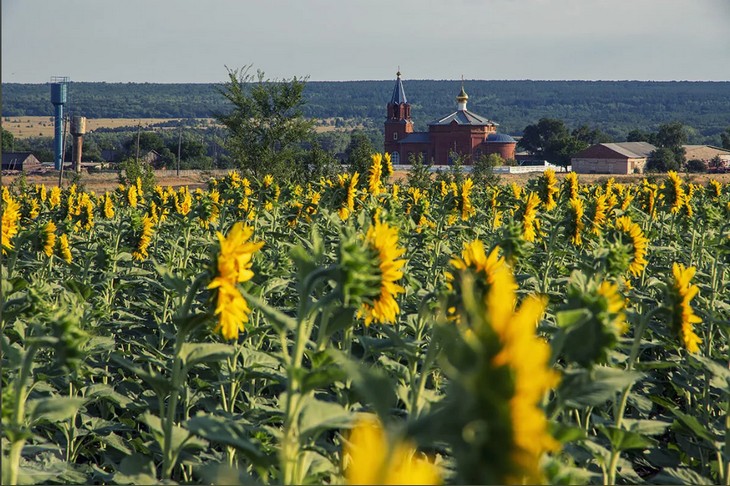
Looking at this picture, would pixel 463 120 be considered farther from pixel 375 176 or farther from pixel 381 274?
pixel 381 274

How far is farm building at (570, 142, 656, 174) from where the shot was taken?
355 ft

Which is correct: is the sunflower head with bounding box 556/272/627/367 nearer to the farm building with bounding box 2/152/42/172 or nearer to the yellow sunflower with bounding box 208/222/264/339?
the yellow sunflower with bounding box 208/222/264/339

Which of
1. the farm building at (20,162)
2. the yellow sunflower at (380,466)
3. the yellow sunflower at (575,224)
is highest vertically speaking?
the yellow sunflower at (380,466)

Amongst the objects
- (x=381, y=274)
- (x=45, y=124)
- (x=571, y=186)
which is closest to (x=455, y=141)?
(x=45, y=124)

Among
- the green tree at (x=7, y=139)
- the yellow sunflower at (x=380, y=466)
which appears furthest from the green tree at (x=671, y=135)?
the yellow sunflower at (x=380, y=466)

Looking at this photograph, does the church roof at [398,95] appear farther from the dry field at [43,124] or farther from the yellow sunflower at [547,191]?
the yellow sunflower at [547,191]

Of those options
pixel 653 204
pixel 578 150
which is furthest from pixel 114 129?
pixel 653 204

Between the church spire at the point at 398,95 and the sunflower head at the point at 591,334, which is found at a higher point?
the church spire at the point at 398,95

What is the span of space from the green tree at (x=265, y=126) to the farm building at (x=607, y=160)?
3347 inches

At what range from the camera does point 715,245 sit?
6211mm

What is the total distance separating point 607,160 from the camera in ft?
357

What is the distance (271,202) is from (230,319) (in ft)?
Result: 20.3

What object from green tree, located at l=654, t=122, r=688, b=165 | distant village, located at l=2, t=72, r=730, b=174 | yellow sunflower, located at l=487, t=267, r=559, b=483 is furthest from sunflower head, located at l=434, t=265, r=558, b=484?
green tree, located at l=654, t=122, r=688, b=165

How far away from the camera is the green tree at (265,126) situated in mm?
24297
